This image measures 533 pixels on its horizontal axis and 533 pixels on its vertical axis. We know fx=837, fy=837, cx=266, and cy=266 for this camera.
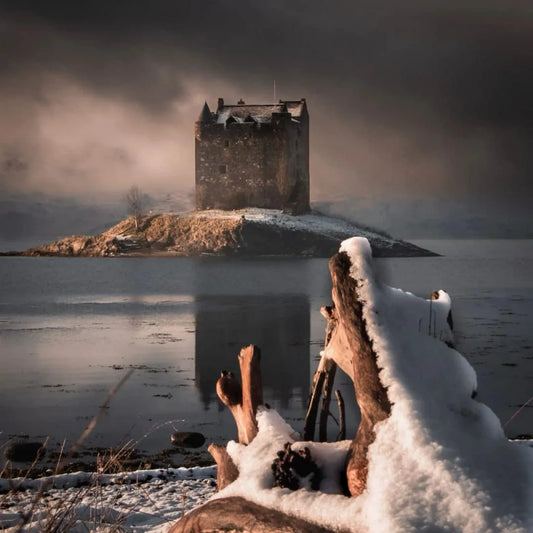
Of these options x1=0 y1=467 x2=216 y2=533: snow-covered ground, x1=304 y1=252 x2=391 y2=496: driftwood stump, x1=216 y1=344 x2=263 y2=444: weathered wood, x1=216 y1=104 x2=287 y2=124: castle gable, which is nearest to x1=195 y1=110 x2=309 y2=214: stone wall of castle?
x1=216 y1=104 x2=287 y2=124: castle gable

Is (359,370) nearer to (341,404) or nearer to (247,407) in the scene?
(341,404)

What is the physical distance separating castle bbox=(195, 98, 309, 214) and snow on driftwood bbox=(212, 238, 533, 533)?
9095 centimetres

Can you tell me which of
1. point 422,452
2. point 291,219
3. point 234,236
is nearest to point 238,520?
point 422,452

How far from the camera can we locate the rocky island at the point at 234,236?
93625 mm

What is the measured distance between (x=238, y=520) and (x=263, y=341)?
69.3 ft

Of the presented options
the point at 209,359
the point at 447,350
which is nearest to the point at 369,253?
the point at 447,350

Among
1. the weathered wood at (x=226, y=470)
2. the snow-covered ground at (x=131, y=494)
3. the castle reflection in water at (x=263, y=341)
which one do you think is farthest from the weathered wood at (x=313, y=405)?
the castle reflection in water at (x=263, y=341)

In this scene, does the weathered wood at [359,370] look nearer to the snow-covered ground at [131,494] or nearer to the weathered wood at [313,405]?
the weathered wood at [313,405]

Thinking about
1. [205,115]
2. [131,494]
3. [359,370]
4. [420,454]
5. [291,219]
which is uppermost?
[205,115]

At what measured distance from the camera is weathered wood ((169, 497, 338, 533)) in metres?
3.39

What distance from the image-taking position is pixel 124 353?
2162 cm

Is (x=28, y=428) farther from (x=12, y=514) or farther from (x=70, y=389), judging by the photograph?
(x=12, y=514)

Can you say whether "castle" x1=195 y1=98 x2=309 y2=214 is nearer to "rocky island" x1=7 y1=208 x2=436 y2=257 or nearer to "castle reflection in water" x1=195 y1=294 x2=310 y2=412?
"rocky island" x1=7 y1=208 x2=436 y2=257

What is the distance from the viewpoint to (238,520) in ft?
11.9
